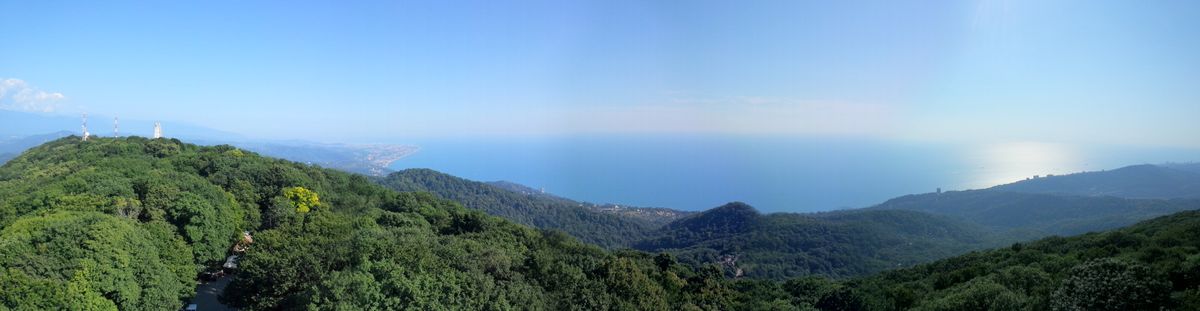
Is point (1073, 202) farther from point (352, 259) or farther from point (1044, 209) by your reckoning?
point (352, 259)

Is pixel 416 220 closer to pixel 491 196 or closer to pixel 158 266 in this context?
pixel 158 266

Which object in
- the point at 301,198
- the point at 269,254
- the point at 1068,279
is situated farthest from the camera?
the point at 301,198

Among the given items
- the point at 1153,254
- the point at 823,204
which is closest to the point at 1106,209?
the point at 823,204

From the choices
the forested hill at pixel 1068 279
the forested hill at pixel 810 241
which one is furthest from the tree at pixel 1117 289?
the forested hill at pixel 810 241

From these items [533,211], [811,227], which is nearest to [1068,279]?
[811,227]

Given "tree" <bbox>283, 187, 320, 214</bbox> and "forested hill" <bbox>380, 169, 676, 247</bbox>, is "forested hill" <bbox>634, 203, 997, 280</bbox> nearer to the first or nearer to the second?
"forested hill" <bbox>380, 169, 676, 247</bbox>

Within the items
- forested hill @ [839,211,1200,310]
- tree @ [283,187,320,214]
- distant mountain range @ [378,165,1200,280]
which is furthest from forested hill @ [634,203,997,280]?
tree @ [283,187,320,214]
